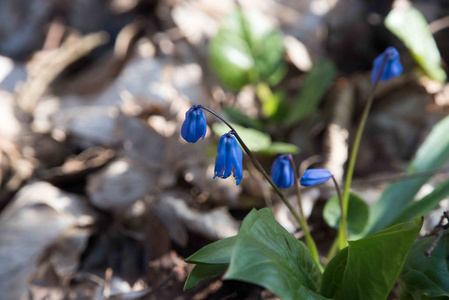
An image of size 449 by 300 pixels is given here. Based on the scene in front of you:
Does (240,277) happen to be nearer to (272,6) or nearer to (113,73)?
(113,73)

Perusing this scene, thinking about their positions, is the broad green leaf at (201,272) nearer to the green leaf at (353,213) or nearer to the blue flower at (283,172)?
the blue flower at (283,172)

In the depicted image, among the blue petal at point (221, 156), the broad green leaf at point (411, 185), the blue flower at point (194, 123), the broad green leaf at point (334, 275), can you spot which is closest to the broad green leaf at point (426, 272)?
the broad green leaf at point (334, 275)

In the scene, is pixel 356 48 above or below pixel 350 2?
below

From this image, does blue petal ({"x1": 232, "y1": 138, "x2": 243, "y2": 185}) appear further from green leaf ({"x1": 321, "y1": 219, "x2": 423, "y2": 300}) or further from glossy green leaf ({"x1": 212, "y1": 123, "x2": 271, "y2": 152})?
glossy green leaf ({"x1": 212, "y1": 123, "x2": 271, "y2": 152})

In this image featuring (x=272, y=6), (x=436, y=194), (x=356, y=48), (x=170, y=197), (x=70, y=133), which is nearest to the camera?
(x=436, y=194)

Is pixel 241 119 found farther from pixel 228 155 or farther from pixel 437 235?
pixel 437 235

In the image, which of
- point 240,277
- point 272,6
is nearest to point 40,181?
point 240,277
